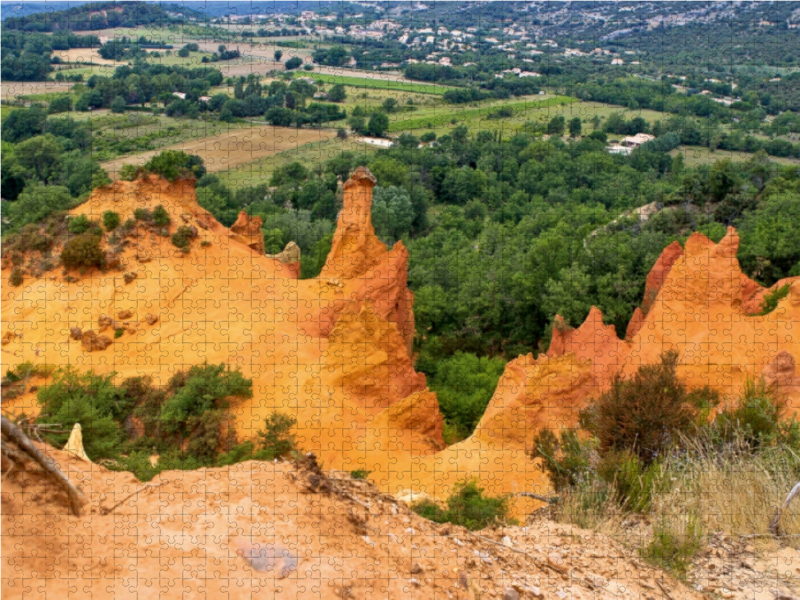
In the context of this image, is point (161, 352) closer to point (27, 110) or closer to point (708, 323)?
point (708, 323)

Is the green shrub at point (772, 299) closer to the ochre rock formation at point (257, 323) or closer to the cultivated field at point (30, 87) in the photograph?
the ochre rock formation at point (257, 323)

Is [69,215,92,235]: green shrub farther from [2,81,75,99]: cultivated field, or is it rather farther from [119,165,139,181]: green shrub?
[2,81,75,99]: cultivated field

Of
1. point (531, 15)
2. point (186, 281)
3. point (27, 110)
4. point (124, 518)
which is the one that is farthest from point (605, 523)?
point (531, 15)

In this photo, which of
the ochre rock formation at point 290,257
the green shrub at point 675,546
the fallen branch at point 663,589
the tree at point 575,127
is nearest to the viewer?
the fallen branch at point 663,589

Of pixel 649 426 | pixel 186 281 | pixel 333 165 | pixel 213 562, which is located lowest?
pixel 333 165

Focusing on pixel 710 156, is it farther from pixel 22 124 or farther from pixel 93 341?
pixel 22 124

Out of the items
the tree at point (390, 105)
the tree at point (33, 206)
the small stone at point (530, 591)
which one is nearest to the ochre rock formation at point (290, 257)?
the tree at point (33, 206)
